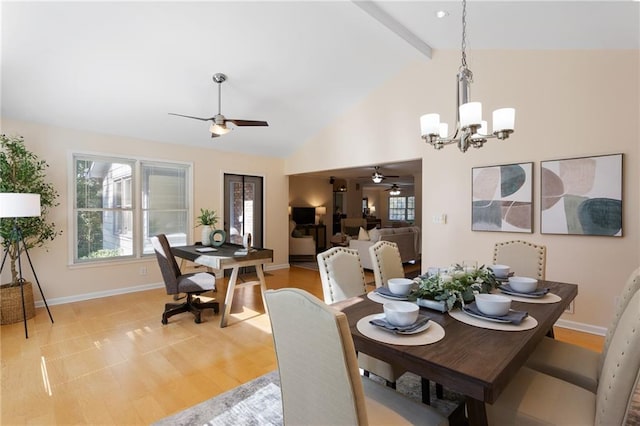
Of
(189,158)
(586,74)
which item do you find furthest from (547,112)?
(189,158)

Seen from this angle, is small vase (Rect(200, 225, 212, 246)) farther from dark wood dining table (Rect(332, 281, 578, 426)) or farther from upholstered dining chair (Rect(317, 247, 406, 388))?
dark wood dining table (Rect(332, 281, 578, 426))

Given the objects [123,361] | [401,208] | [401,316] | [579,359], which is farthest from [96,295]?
[401,208]

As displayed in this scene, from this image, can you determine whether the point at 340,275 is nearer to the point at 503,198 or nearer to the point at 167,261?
the point at 167,261

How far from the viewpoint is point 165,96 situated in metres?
4.11

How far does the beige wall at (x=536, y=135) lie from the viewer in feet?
10.1

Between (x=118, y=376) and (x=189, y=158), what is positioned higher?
(x=189, y=158)

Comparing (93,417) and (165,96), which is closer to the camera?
(93,417)

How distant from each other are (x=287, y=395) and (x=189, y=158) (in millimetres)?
5006

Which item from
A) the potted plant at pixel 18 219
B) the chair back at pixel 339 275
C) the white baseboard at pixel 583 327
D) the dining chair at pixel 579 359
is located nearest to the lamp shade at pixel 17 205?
the potted plant at pixel 18 219

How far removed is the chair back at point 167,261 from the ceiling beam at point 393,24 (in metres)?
3.16

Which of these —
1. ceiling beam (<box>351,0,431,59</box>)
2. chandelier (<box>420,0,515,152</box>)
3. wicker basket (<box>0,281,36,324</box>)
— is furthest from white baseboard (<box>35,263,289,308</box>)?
ceiling beam (<box>351,0,431,59</box>)

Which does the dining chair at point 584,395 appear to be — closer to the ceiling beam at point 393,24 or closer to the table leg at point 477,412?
the table leg at point 477,412

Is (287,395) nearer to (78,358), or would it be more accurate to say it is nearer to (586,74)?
(78,358)

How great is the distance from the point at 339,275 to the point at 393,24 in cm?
284
